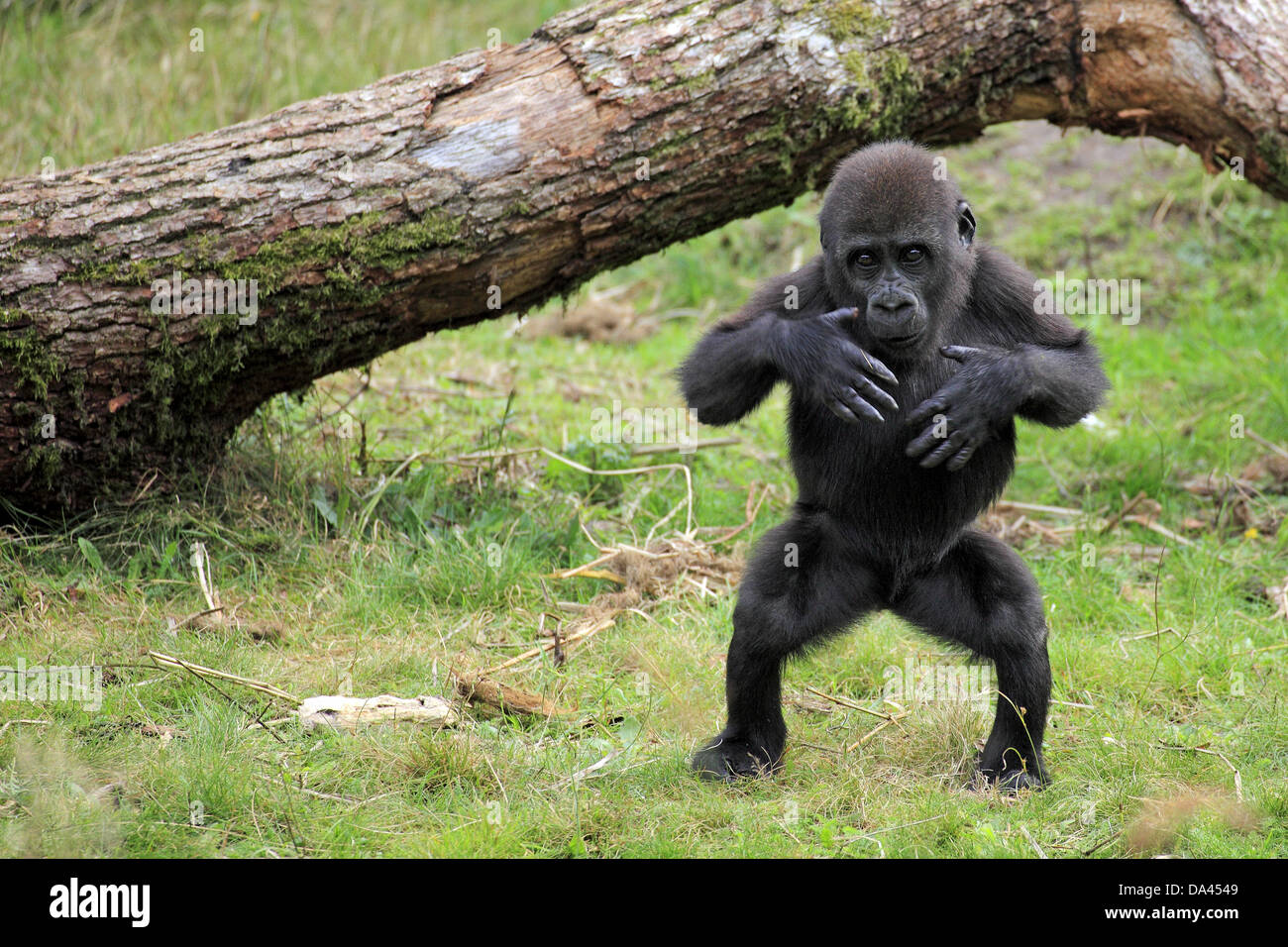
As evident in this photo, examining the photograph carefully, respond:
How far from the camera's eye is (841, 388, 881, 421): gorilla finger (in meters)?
3.83

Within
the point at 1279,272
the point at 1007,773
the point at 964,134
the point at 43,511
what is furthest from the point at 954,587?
the point at 1279,272

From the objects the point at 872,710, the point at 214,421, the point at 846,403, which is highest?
the point at 846,403

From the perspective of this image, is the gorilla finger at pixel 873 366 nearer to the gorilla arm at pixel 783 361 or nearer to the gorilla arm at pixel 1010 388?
the gorilla arm at pixel 783 361

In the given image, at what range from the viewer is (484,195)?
5.11 meters

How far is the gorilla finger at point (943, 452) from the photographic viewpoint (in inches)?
155

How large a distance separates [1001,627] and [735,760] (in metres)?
0.97

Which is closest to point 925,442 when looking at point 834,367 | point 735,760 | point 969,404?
point 969,404

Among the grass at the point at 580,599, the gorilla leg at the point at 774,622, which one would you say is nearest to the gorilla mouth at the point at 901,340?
the gorilla leg at the point at 774,622

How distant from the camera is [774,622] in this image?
13.1 feet

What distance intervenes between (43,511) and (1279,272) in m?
7.59

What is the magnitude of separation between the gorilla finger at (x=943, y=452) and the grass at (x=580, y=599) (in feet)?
3.20

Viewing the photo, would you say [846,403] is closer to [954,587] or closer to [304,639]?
[954,587]

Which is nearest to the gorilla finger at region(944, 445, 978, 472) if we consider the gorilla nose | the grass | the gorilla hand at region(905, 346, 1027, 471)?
the gorilla hand at region(905, 346, 1027, 471)

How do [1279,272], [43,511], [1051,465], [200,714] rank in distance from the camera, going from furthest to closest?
[1279,272] < [1051,465] < [43,511] < [200,714]
